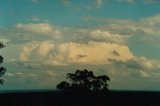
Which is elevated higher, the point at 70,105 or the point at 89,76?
the point at 89,76

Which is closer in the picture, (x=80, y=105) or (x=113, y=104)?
(x=80, y=105)

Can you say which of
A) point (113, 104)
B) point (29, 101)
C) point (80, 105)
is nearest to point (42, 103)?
point (29, 101)

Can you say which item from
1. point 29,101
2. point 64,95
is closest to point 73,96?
point 64,95

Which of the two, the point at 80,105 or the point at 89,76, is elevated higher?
the point at 89,76

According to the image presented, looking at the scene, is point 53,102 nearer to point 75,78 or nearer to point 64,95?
point 64,95

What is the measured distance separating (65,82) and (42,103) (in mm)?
10548

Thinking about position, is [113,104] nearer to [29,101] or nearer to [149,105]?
[149,105]

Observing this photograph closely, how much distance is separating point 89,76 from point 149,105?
894 inches

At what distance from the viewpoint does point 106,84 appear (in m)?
128

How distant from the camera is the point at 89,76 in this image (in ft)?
419

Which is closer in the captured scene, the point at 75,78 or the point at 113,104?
the point at 75,78

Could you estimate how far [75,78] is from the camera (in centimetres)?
12662

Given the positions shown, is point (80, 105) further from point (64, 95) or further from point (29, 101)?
point (29, 101)

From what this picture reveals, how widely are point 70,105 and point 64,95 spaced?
6380 millimetres
